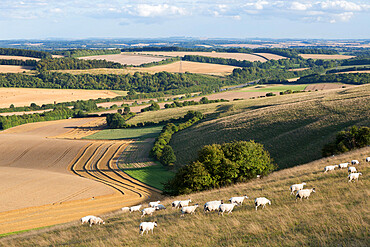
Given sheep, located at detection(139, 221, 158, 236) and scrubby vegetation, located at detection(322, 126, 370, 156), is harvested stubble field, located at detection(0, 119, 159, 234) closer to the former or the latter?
sheep, located at detection(139, 221, 158, 236)

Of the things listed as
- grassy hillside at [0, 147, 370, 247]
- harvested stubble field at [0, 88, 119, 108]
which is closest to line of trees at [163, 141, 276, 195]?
grassy hillside at [0, 147, 370, 247]

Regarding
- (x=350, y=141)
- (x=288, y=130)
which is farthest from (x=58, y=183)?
(x=350, y=141)

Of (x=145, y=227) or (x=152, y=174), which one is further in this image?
(x=152, y=174)

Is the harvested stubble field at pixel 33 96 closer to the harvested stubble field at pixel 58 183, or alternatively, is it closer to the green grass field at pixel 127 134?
the harvested stubble field at pixel 58 183

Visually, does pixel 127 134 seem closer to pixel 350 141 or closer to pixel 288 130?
pixel 288 130

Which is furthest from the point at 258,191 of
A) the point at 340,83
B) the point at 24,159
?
the point at 340,83
